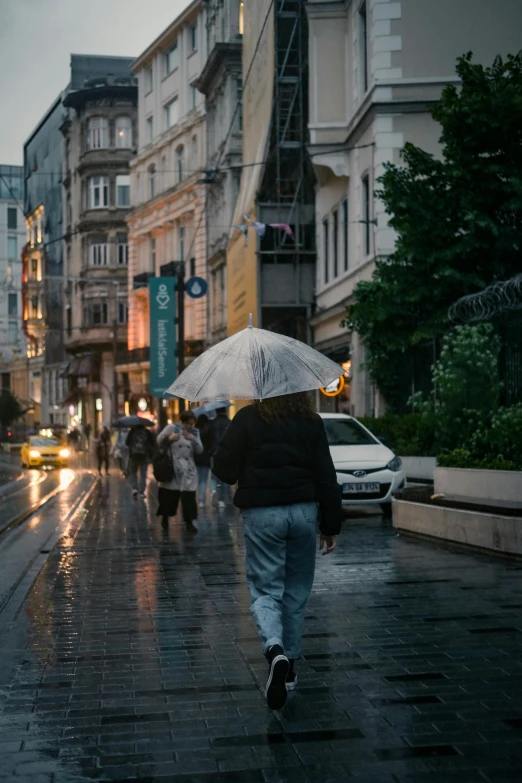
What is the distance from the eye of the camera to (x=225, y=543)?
47.5 feet

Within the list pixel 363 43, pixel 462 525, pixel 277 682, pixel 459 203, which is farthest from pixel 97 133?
pixel 277 682

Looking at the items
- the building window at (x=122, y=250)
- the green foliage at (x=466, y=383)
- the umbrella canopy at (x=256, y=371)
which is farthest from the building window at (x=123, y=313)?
the umbrella canopy at (x=256, y=371)

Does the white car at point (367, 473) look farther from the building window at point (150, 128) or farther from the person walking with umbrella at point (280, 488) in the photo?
the building window at point (150, 128)

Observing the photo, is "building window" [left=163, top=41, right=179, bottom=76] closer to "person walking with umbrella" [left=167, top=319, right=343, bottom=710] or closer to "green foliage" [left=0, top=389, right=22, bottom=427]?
"green foliage" [left=0, top=389, right=22, bottom=427]

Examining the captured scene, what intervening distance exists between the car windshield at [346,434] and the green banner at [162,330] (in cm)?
2455

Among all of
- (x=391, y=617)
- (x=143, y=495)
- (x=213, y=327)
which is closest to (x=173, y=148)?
(x=213, y=327)

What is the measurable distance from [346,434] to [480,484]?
561 centimetres

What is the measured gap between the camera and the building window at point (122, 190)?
72125 mm

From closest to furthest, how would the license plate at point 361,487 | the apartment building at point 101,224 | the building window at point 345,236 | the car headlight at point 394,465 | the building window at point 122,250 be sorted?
the license plate at point 361,487
the car headlight at point 394,465
the building window at point 345,236
the apartment building at point 101,224
the building window at point 122,250

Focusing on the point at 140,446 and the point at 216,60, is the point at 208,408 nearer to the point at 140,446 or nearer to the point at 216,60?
the point at 140,446

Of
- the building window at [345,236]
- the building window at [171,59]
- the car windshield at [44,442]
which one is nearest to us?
the building window at [345,236]

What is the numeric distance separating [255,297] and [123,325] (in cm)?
3777

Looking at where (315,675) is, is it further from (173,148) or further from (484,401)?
(173,148)

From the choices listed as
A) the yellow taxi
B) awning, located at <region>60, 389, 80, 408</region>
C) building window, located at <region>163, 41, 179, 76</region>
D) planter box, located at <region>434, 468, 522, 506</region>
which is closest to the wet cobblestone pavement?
planter box, located at <region>434, 468, 522, 506</region>
